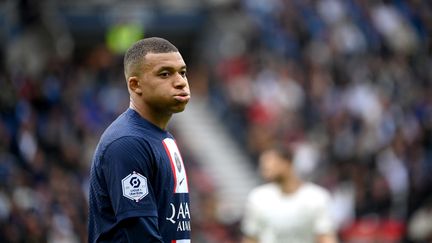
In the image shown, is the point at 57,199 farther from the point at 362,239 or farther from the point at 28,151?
the point at 362,239

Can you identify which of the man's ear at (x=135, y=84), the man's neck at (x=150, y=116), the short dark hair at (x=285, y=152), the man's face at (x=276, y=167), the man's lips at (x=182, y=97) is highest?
the short dark hair at (x=285, y=152)

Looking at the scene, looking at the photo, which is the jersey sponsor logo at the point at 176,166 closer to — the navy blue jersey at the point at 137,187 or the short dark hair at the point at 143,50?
the navy blue jersey at the point at 137,187

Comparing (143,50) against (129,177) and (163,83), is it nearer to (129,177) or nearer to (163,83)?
(163,83)

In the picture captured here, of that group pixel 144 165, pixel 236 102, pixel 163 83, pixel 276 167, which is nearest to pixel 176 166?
pixel 144 165

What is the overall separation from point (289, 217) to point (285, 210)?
76 millimetres

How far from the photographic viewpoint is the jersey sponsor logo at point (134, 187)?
14.5 ft

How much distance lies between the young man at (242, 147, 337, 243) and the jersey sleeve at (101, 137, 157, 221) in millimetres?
3626

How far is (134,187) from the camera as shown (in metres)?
4.43

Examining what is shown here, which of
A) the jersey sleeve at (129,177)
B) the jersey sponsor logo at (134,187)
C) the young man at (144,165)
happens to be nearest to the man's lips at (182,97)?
the young man at (144,165)

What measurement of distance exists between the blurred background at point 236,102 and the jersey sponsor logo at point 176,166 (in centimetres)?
621

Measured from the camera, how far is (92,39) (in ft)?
70.0

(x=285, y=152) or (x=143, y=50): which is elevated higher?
(x=285, y=152)

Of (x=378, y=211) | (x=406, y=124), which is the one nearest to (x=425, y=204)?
(x=378, y=211)

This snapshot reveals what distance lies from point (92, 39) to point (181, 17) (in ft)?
6.97
